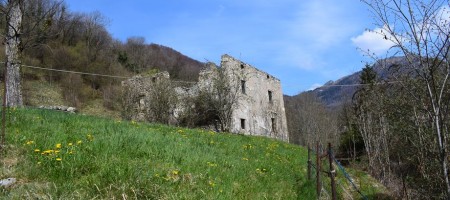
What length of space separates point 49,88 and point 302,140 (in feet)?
119

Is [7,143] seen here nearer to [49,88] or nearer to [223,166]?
[223,166]

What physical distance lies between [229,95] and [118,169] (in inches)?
1018

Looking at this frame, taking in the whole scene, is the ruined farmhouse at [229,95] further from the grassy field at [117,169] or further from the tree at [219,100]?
the grassy field at [117,169]

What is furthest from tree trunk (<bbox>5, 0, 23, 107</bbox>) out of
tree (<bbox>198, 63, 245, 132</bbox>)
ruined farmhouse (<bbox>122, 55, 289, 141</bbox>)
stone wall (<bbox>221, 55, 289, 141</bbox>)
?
stone wall (<bbox>221, 55, 289, 141</bbox>)

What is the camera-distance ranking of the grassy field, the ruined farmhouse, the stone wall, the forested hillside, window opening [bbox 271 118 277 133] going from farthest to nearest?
the forested hillside, window opening [bbox 271 118 277 133], the stone wall, the ruined farmhouse, the grassy field

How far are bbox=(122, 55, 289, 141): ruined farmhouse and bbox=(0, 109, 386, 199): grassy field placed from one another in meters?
20.4

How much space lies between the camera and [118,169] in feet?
19.4

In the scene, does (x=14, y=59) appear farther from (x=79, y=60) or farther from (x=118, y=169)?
(x=79, y=60)

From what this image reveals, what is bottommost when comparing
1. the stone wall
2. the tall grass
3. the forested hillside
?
the tall grass

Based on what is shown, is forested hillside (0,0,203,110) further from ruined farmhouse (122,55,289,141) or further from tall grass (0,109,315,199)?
tall grass (0,109,315,199)

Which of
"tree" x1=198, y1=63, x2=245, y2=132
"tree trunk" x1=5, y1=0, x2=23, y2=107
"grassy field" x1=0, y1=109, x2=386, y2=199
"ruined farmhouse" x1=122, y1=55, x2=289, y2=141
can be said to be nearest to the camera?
"grassy field" x1=0, y1=109, x2=386, y2=199

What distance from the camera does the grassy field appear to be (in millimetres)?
5449

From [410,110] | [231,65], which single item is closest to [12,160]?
[410,110]

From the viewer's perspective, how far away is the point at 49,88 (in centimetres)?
4603
